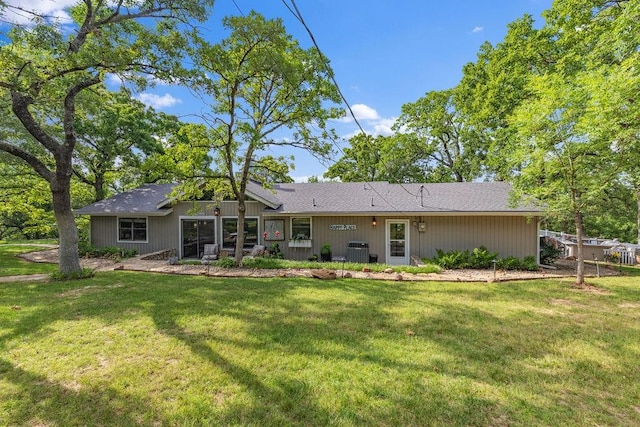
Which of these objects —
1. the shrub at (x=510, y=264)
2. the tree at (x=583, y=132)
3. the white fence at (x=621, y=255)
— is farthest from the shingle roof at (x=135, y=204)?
the white fence at (x=621, y=255)

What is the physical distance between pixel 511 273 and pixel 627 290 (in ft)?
9.44

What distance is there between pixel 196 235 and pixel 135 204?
3486 millimetres

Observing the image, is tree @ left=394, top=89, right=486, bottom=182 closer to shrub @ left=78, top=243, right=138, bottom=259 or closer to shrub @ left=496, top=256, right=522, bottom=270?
shrub @ left=496, top=256, right=522, bottom=270

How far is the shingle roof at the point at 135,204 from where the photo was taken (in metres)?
13.8

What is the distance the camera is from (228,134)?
9938 mm

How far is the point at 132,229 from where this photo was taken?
14.4 meters

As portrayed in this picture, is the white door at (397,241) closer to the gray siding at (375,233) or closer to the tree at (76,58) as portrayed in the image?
the gray siding at (375,233)

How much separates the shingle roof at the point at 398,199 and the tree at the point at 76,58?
7.18 meters

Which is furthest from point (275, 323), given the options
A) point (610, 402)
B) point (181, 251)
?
point (181, 251)

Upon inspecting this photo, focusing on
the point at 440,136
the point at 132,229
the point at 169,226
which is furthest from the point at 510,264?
the point at 132,229

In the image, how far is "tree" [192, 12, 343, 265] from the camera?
344 inches

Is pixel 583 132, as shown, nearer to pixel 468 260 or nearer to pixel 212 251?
pixel 468 260

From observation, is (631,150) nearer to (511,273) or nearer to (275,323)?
(511,273)

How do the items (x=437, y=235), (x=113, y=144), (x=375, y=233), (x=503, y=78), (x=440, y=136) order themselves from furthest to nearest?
(x=440, y=136) → (x=113, y=144) → (x=503, y=78) → (x=375, y=233) → (x=437, y=235)
